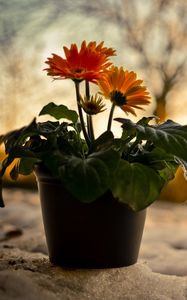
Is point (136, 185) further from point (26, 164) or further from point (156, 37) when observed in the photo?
point (156, 37)

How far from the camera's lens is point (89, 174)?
818 millimetres

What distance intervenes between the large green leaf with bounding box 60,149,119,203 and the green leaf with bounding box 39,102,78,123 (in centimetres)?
20

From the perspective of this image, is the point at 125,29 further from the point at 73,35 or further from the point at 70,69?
the point at 70,69

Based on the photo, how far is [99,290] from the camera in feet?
2.87

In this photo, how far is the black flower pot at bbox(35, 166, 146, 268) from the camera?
937 millimetres

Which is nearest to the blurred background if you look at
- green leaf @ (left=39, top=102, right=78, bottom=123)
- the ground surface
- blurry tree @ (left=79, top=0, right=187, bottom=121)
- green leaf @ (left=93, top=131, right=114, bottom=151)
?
blurry tree @ (left=79, top=0, right=187, bottom=121)

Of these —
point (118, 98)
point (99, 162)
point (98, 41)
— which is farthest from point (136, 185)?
point (98, 41)

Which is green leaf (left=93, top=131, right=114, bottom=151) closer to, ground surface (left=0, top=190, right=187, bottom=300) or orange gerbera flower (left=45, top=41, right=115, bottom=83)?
orange gerbera flower (left=45, top=41, right=115, bottom=83)

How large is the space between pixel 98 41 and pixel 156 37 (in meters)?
0.24

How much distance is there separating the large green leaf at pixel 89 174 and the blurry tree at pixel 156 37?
40.5 inches

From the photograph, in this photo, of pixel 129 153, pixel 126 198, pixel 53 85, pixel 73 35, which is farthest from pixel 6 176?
pixel 126 198

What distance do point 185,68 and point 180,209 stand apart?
565 mm

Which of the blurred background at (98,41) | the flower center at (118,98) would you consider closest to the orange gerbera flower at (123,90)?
→ the flower center at (118,98)

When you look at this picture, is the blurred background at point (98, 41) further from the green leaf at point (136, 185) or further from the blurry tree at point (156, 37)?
the green leaf at point (136, 185)
